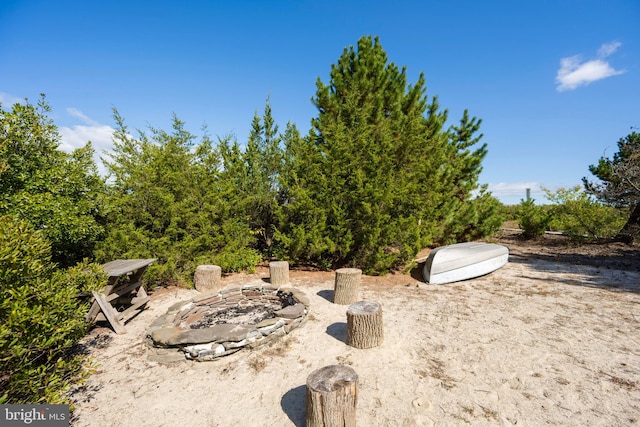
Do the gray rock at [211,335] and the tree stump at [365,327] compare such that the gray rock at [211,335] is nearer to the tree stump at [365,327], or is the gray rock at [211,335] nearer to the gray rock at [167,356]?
the gray rock at [167,356]

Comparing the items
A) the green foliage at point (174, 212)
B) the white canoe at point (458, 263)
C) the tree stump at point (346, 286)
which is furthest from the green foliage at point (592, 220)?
the green foliage at point (174, 212)

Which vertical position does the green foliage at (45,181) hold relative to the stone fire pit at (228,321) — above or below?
above

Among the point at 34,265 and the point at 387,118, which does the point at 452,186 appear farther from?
the point at 34,265

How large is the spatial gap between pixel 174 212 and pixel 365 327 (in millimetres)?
5871

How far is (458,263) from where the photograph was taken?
7590mm

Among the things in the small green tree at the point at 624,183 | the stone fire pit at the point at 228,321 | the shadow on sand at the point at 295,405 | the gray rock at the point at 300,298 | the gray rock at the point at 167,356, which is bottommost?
the shadow on sand at the point at 295,405

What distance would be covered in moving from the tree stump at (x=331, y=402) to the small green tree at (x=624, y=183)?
12.2m

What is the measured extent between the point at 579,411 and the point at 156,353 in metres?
5.31

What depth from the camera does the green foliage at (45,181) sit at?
475 centimetres

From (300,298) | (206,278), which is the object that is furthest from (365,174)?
(206,278)

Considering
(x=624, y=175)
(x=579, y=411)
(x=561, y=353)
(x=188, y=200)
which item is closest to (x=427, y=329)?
(x=561, y=353)

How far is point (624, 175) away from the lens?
966 centimetres

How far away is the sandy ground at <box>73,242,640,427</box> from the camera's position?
2871 millimetres

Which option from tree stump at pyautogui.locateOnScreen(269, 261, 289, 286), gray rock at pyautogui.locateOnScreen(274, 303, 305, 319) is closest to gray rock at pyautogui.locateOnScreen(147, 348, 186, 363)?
gray rock at pyautogui.locateOnScreen(274, 303, 305, 319)
